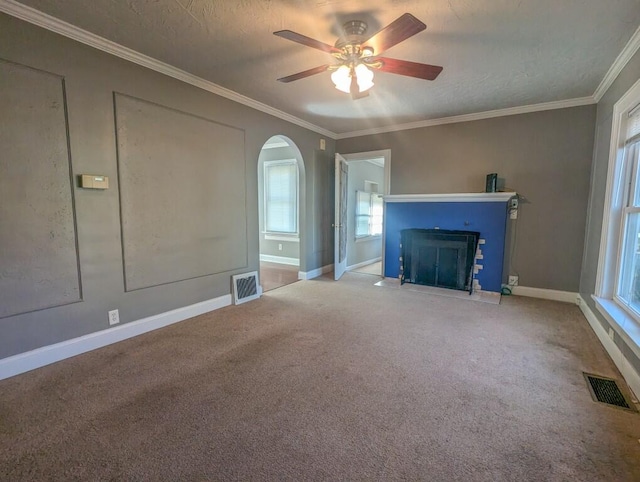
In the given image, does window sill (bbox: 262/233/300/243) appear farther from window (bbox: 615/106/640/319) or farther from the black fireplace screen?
window (bbox: 615/106/640/319)

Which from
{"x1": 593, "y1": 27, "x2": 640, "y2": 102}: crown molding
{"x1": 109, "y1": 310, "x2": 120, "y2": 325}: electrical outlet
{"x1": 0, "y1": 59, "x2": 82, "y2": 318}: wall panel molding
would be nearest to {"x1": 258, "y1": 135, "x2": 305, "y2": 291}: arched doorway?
{"x1": 109, "y1": 310, "x2": 120, "y2": 325}: electrical outlet

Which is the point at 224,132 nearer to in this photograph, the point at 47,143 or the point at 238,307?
the point at 47,143

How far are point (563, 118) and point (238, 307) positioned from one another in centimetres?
472

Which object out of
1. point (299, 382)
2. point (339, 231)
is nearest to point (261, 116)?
point (339, 231)

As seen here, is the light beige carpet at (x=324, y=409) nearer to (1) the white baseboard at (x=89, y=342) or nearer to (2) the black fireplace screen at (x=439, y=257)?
(1) the white baseboard at (x=89, y=342)

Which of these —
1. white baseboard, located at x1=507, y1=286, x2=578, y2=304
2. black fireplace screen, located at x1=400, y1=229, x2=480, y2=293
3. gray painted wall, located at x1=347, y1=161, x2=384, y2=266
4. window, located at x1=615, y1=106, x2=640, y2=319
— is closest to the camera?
window, located at x1=615, y1=106, x2=640, y2=319

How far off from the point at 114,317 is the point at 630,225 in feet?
15.4

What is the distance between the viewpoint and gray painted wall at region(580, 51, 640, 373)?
280cm

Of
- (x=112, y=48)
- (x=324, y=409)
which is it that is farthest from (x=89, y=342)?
(x=112, y=48)

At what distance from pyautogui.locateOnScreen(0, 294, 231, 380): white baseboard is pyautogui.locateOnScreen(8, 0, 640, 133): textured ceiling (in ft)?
8.08

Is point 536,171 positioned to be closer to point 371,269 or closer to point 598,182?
point 598,182

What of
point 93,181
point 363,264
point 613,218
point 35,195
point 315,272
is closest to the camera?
point 35,195

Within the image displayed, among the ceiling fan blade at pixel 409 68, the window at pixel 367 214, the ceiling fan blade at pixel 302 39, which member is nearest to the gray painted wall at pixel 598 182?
the ceiling fan blade at pixel 409 68

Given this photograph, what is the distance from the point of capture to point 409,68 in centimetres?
230
